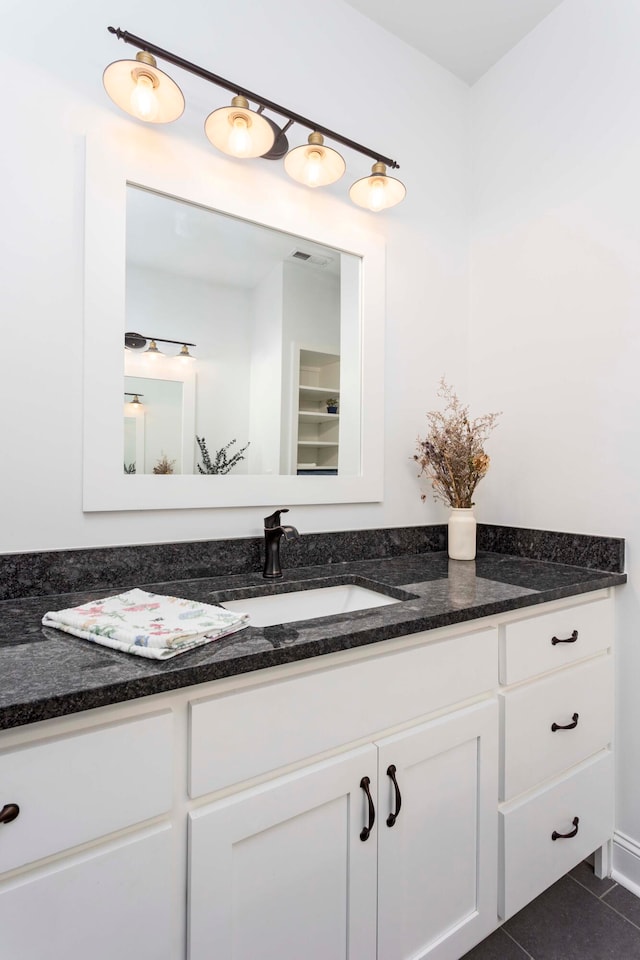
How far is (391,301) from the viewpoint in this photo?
67.7 inches

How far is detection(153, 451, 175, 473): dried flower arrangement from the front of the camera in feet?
4.19

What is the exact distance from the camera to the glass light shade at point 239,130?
49.2 inches

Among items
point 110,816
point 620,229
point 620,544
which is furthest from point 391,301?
point 110,816

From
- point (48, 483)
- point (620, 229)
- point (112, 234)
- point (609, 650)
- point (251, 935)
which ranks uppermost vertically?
point (620, 229)

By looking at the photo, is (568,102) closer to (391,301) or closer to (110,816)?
(391,301)

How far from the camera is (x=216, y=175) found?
1344 mm

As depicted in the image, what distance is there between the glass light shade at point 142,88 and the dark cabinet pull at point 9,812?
4.58 feet

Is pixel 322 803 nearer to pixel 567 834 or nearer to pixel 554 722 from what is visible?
pixel 554 722

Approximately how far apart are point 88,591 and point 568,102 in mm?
2104

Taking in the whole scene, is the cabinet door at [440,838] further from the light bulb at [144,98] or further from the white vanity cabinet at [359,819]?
the light bulb at [144,98]

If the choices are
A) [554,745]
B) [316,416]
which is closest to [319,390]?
[316,416]

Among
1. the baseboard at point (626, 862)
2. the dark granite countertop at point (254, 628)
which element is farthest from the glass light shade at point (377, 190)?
the baseboard at point (626, 862)

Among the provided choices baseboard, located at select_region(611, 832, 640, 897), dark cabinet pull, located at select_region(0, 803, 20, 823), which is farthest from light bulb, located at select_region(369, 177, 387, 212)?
baseboard, located at select_region(611, 832, 640, 897)

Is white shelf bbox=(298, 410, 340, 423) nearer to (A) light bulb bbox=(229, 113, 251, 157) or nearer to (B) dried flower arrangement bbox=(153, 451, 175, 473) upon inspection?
(B) dried flower arrangement bbox=(153, 451, 175, 473)
